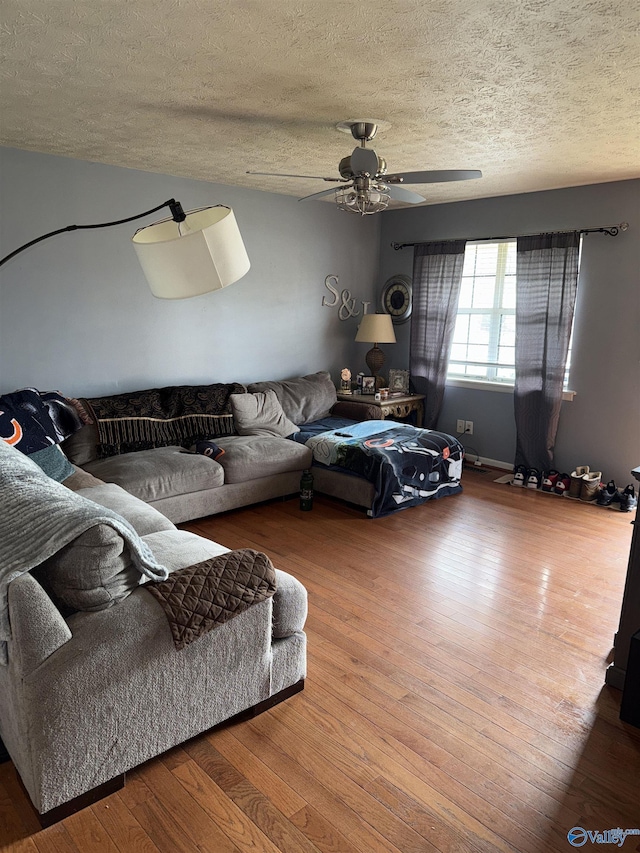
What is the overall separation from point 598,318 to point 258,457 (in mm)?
2880

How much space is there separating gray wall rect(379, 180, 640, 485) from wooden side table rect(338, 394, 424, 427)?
2.62 feet

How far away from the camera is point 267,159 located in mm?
3854

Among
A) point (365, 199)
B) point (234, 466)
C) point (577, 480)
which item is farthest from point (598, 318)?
point (234, 466)

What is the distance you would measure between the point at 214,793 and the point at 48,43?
263 centimetres

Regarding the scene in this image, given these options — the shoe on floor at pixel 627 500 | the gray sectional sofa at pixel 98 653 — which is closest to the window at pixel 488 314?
the shoe on floor at pixel 627 500

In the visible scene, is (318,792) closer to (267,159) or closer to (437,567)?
(437,567)

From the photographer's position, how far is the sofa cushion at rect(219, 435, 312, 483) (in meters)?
4.05

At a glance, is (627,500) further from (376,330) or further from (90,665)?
(90,665)

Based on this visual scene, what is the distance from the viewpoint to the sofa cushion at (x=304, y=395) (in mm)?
5062

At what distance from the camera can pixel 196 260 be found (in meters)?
1.77

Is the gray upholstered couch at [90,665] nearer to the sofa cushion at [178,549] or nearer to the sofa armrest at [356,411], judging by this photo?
the sofa cushion at [178,549]

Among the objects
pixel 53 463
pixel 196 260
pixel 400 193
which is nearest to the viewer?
pixel 196 260

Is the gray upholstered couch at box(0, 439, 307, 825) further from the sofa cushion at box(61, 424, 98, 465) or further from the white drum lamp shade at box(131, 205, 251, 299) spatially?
the sofa cushion at box(61, 424, 98, 465)

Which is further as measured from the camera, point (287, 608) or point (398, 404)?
point (398, 404)
